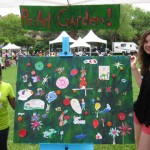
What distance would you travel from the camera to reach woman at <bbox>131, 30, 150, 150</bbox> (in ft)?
10.4

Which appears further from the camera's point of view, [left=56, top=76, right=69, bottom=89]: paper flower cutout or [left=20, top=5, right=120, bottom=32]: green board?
[left=20, top=5, right=120, bottom=32]: green board

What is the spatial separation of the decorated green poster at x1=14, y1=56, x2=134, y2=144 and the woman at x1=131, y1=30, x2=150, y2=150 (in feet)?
0.82

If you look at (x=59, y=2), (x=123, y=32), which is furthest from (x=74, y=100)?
(x=123, y=32)

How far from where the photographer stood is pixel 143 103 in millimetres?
3229

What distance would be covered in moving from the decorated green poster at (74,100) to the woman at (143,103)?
0.82 ft

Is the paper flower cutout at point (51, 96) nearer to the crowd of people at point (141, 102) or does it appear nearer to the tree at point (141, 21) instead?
the crowd of people at point (141, 102)

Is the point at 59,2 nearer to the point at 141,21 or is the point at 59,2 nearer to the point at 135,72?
the point at 135,72

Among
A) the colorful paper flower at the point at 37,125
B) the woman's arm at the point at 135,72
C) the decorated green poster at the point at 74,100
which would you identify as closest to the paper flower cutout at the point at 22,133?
the decorated green poster at the point at 74,100

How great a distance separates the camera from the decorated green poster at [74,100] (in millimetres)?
3602

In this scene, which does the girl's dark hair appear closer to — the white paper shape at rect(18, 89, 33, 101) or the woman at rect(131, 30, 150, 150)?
the woman at rect(131, 30, 150, 150)

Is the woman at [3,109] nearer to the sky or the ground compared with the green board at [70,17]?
nearer to the ground

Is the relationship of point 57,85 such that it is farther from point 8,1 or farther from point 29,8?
point 8,1

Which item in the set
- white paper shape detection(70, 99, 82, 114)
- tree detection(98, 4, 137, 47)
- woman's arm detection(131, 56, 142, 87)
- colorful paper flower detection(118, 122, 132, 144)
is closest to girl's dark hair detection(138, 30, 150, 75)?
woman's arm detection(131, 56, 142, 87)

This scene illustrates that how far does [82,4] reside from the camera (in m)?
4.23
